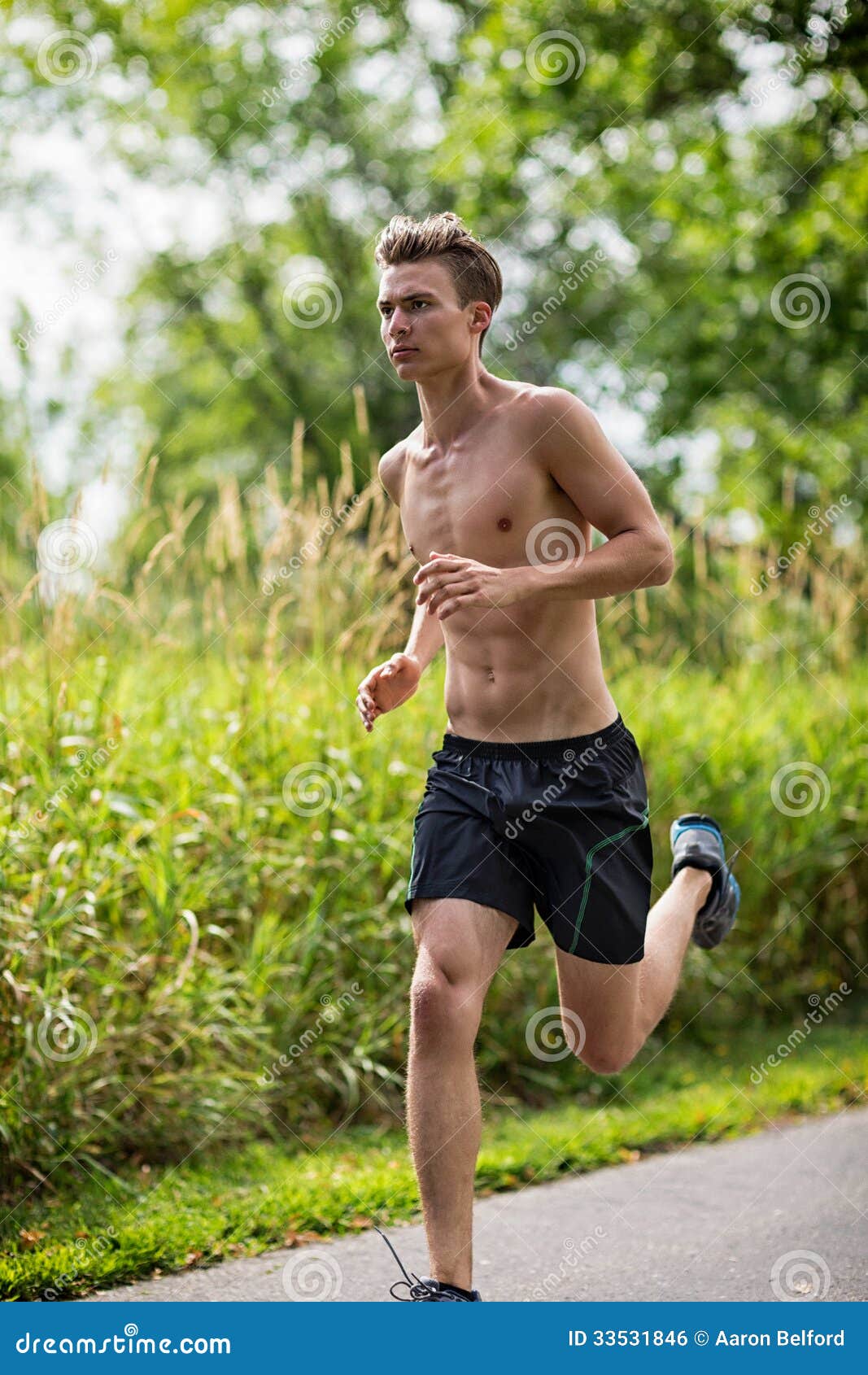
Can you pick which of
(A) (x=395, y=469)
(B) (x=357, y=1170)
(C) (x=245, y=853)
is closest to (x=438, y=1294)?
(B) (x=357, y=1170)

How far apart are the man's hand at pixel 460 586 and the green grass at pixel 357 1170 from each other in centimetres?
195

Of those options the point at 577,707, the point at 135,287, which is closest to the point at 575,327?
the point at 135,287

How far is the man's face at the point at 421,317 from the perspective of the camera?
10.2 ft

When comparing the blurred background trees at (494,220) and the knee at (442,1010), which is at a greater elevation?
the blurred background trees at (494,220)

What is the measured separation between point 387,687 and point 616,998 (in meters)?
0.92

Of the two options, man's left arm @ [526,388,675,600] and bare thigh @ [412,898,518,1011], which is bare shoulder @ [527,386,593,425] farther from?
bare thigh @ [412,898,518,1011]

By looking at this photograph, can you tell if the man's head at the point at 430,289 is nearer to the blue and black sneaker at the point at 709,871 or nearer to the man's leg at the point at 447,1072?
the man's leg at the point at 447,1072

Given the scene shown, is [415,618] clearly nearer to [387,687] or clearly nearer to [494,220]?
[387,687]

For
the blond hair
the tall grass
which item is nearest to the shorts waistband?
the blond hair

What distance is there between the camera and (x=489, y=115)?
12414mm

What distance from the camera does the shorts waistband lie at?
329cm

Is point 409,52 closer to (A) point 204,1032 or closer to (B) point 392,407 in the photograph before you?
(B) point 392,407

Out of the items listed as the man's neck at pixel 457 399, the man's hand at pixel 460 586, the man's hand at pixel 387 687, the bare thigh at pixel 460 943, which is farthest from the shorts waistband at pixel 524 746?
the man's neck at pixel 457 399

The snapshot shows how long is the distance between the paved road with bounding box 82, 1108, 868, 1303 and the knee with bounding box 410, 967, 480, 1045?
931 millimetres
